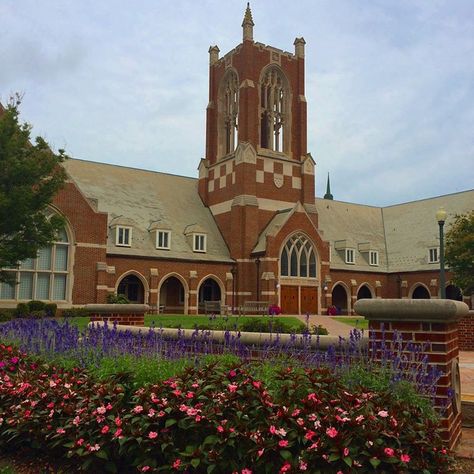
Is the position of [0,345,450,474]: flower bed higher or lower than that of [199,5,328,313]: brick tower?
lower

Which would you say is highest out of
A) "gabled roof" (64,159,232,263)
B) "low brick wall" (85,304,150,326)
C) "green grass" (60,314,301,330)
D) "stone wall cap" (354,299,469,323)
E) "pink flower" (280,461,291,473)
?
"gabled roof" (64,159,232,263)

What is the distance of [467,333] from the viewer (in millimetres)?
16250

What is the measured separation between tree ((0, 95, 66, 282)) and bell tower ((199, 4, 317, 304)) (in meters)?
19.2

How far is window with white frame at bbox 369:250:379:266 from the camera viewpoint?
47.9m

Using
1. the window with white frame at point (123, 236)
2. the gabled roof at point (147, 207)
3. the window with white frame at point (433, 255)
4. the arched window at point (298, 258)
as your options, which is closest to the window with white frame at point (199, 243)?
the gabled roof at point (147, 207)

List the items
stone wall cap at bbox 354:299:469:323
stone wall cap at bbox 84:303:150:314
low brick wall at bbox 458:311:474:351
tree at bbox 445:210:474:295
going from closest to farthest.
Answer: stone wall cap at bbox 354:299:469:323 < stone wall cap at bbox 84:303:150:314 < low brick wall at bbox 458:311:474:351 < tree at bbox 445:210:474:295

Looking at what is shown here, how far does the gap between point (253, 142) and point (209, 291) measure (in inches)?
477

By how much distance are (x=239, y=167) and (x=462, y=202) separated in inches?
817

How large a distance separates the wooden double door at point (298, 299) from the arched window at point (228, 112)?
1289 cm

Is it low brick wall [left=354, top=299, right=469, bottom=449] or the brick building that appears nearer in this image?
low brick wall [left=354, top=299, right=469, bottom=449]

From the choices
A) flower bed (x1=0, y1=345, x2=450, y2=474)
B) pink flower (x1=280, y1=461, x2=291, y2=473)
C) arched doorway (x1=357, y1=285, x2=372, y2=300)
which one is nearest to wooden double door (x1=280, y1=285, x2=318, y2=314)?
arched doorway (x1=357, y1=285, x2=372, y2=300)

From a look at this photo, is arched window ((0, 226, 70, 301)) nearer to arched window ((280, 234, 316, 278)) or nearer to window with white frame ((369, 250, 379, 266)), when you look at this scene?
arched window ((280, 234, 316, 278))

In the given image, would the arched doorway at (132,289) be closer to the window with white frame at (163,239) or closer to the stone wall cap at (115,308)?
the window with white frame at (163,239)

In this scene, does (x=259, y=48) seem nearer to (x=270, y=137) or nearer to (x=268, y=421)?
(x=270, y=137)
